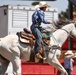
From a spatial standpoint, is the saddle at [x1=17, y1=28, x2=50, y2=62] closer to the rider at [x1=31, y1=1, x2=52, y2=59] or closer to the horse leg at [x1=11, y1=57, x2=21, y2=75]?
the rider at [x1=31, y1=1, x2=52, y2=59]

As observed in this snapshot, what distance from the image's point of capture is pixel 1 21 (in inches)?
→ 1228

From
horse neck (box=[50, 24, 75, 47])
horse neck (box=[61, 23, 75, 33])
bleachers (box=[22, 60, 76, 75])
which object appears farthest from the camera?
bleachers (box=[22, 60, 76, 75])

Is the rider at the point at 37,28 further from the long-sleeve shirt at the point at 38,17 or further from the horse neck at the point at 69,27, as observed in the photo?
the horse neck at the point at 69,27

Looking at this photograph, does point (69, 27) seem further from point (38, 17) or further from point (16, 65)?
point (16, 65)

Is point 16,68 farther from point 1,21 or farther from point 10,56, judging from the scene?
point 1,21

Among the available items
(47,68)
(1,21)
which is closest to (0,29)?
(1,21)

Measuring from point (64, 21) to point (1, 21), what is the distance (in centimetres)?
1570

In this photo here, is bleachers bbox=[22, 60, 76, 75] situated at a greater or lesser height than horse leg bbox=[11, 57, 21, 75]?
lesser

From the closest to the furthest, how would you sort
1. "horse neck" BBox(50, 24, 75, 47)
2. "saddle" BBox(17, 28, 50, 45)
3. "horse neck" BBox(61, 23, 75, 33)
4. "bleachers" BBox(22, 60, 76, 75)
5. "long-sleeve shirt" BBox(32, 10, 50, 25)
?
"long-sleeve shirt" BBox(32, 10, 50, 25) < "saddle" BBox(17, 28, 50, 45) < "horse neck" BBox(50, 24, 75, 47) < "horse neck" BBox(61, 23, 75, 33) < "bleachers" BBox(22, 60, 76, 75)

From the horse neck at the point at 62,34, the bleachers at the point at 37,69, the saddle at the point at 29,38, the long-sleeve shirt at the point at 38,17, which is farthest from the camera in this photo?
the bleachers at the point at 37,69

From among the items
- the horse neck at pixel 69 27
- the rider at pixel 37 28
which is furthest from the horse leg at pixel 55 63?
the horse neck at pixel 69 27

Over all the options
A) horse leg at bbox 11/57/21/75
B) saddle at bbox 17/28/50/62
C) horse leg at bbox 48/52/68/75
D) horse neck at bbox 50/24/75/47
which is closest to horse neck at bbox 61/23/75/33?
horse neck at bbox 50/24/75/47

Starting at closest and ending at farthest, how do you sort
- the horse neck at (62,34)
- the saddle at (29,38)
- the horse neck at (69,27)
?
the saddle at (29,38)
the horse neck at (62,34)
the horse neck at (69,27)

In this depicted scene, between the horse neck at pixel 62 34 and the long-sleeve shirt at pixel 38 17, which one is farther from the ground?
the long-sleeve shirt at pixel 38 17
